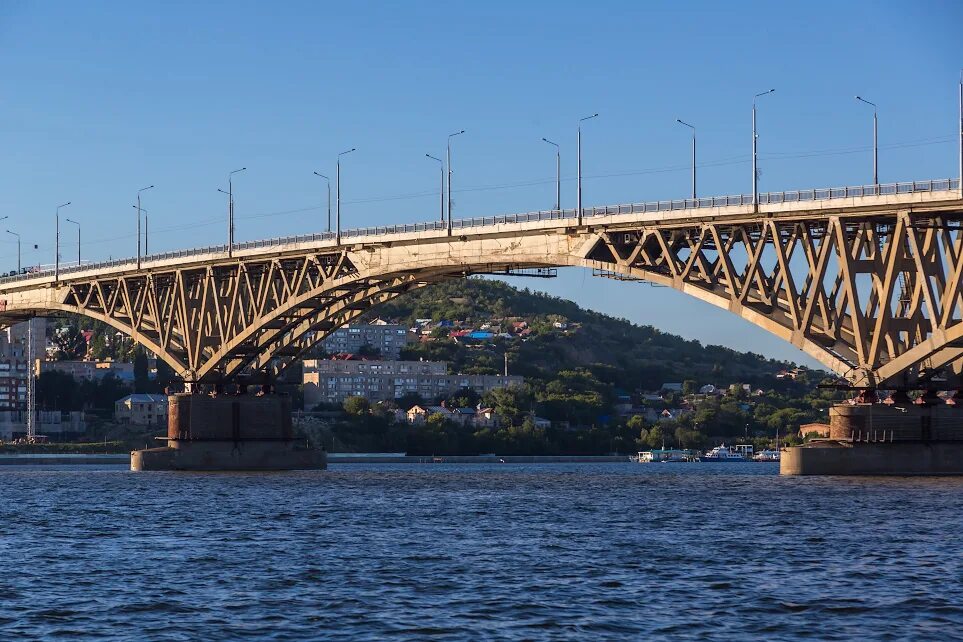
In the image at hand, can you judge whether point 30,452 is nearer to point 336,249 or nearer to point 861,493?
point 336,249

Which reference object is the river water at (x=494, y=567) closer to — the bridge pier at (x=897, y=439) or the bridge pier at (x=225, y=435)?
the bridge pier at (x=897, y=439)

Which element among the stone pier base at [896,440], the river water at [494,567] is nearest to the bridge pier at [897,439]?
the stone pier base at [896,440]

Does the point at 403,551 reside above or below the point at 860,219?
A: below

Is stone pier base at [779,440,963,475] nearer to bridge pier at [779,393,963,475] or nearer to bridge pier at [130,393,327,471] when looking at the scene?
bridge pier at [779,393,963,475]

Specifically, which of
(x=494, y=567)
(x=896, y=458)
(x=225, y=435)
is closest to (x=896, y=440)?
(x=896, y=458)

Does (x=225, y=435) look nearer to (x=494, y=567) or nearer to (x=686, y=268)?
Answer: (x=686, y=268)

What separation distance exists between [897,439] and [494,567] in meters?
46.7

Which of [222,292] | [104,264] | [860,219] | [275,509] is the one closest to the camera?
[275,509]

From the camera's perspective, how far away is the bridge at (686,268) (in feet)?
263

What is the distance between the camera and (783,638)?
1329 inches

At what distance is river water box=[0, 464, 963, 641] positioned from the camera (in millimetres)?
35750

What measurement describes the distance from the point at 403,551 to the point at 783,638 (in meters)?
19.2

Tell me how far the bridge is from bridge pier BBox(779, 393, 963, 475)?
1.54m

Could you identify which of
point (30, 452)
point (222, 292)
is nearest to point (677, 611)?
point (222, 292)
